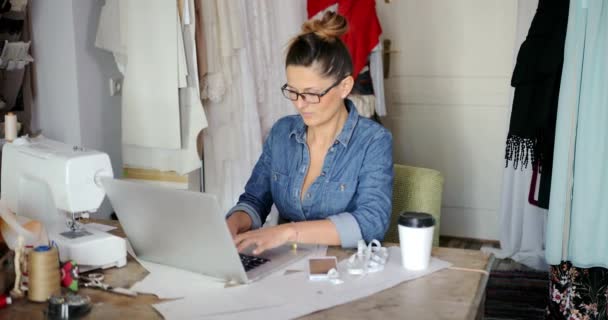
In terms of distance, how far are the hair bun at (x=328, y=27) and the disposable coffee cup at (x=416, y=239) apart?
619mm

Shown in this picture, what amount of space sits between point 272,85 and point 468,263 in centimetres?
185

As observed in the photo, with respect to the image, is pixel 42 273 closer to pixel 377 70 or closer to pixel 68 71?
pixel 68 71

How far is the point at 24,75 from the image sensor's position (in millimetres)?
2979

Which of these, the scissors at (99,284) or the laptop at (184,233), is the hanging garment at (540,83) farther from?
the scissors at (99,284)

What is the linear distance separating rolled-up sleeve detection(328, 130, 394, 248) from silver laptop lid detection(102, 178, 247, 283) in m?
0.36

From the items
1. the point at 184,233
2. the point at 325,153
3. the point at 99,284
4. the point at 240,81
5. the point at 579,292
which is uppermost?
the point at 240,81

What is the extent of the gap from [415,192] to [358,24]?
174 centimetres

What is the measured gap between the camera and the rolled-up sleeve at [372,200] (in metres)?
1.73

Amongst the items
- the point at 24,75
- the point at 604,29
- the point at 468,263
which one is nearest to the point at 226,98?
the point at 24,75

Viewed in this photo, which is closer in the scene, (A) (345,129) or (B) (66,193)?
(B) (66,193)

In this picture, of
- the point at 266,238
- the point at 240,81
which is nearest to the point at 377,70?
the point at 240,81

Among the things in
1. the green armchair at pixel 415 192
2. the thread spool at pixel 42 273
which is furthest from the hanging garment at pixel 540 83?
the thread spool at pixel 42 273

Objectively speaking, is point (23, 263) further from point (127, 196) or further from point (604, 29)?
point (604, 29)

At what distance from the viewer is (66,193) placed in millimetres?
1537
